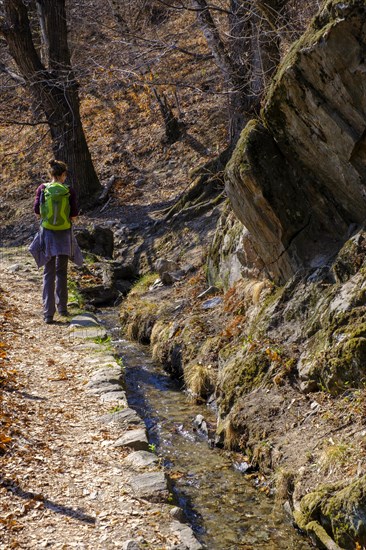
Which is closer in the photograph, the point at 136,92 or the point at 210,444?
the point at 210,444

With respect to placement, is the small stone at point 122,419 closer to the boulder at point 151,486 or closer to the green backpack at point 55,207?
the boulder at point 151,486

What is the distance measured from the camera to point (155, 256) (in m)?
14.9

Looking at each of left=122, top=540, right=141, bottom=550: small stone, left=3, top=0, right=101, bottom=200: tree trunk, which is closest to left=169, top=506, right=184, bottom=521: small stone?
left=122, top=540, right=141, bottom=550: small stone

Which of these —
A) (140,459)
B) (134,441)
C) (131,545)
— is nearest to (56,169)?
(134,441)

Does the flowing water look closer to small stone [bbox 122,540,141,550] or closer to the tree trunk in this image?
small stone [bbox 122,540,141,550]

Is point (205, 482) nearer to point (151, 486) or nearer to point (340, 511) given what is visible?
point (151, 486)

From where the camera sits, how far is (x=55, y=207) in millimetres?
10055

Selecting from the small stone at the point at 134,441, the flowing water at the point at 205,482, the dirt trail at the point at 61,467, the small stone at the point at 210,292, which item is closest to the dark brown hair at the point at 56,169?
the dirt trail at the point at 61,467

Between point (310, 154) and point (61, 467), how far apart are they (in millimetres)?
4232

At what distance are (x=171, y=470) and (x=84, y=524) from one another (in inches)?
78.8

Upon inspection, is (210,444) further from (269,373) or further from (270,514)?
(270,514)

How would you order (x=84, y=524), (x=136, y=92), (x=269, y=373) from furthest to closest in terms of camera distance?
(x=136, y=92) → (x=269, y=373) → (x=84, y=524)

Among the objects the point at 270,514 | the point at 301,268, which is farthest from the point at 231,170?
the point at 270,514

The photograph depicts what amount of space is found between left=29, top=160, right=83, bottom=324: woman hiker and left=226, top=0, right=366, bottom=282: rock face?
2.56 metres
